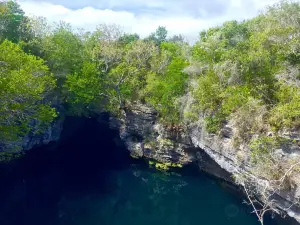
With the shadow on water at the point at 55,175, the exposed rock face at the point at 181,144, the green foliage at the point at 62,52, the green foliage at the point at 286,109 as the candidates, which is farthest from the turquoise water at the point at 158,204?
the green foliage at the point at 62,52

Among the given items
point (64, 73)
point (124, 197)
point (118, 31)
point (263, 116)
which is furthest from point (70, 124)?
point (263, 116)

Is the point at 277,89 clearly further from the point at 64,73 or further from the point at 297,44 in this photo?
the point at 64,73

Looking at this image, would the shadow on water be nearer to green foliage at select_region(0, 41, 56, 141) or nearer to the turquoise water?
the turquoise water

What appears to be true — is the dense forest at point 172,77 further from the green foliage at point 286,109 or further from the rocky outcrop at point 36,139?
the rocky outcrop at point 36,139

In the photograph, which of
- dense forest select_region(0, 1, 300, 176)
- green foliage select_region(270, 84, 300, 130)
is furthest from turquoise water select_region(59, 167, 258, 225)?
green foliage select_region(270, 84, 300, 130)

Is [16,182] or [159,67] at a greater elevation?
[159,67]

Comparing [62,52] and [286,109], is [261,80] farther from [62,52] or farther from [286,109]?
[62,52]
